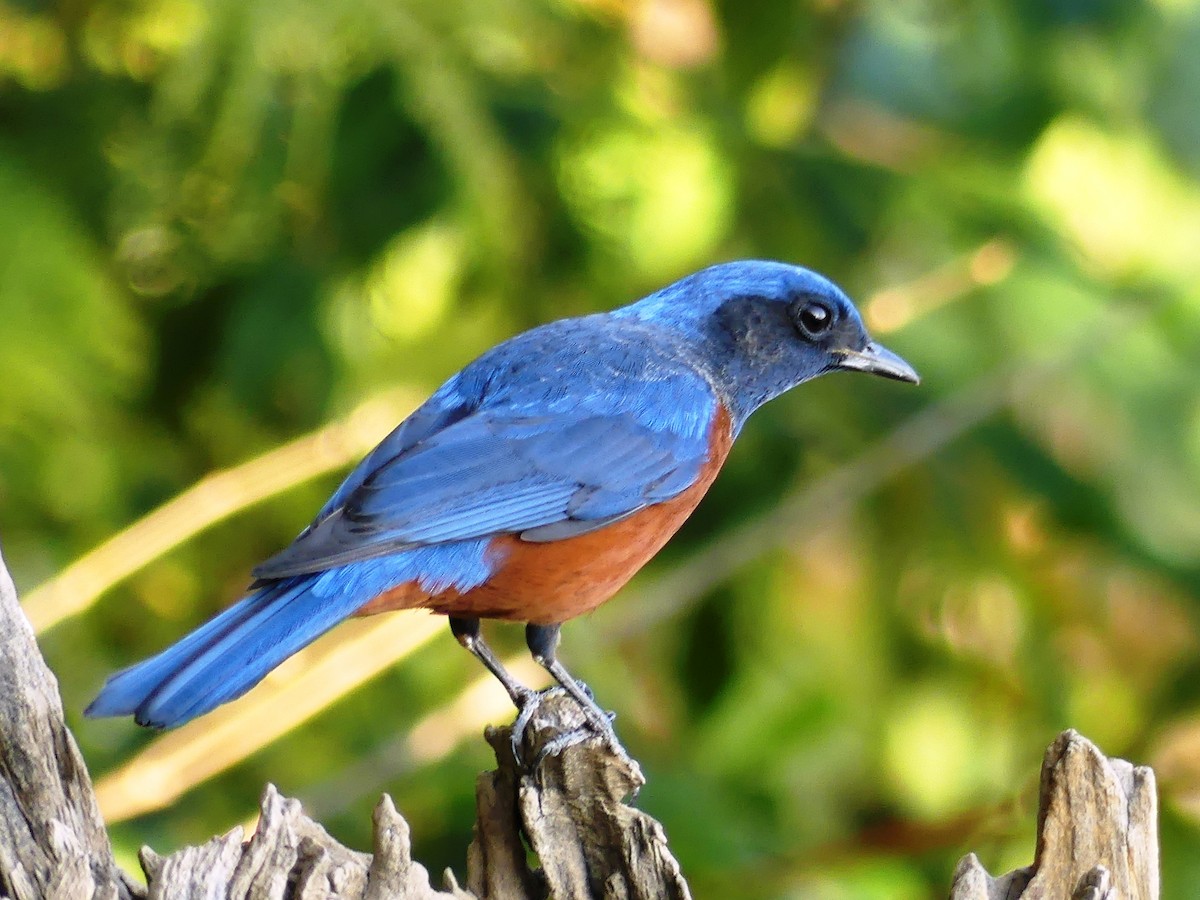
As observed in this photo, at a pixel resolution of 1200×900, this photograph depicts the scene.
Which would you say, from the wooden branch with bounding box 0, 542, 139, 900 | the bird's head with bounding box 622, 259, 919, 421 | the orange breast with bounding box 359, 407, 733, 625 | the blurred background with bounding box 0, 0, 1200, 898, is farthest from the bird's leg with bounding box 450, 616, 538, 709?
the wooden branch with bounding box 0, 542, 139, 900

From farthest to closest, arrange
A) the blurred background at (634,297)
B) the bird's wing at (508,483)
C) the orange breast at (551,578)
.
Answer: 1. the blurred background at (634,297)
2. the orange breast at (551,578)
3. the bird's wing at (508,483)

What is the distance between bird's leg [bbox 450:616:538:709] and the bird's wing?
445mm

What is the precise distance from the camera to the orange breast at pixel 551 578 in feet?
12.6

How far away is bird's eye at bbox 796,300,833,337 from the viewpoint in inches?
183

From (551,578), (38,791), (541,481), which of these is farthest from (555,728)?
(38,791)

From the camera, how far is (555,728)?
356cm

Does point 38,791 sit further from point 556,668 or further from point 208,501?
point 208,501

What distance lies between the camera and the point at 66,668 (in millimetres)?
5344

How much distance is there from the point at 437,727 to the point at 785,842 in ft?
4.73

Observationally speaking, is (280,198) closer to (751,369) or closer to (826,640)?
(751,369)

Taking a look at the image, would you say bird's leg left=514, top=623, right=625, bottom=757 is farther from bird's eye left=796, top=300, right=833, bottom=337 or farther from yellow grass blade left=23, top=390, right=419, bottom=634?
yellow grass blade left=23, top=390, right=419, bottom=634

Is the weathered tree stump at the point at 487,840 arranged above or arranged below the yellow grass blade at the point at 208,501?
below

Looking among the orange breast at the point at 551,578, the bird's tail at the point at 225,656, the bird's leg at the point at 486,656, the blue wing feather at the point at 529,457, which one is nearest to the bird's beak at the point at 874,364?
the blue wing feather at the point at 529,457

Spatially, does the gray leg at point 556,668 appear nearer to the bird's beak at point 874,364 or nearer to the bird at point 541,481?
the bird at point 541,481
